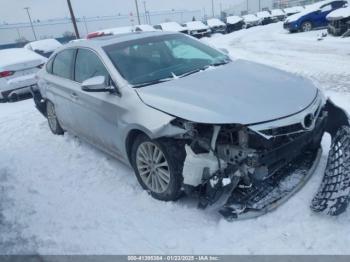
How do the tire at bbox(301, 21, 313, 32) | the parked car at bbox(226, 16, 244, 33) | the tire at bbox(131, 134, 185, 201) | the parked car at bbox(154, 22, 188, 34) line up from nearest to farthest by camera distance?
the tire at bbox(131, 134, 185, 201) < the tire at bbox(301, 21, 313, 32) < the parked car at bbox(154, 22, 188, 34) < the parked car at bbox(226, 16, 244, 33)

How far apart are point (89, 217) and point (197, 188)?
124 centimetres

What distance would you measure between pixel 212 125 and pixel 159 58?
1513 millimetres

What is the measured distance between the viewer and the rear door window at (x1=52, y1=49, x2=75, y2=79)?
4863 mm

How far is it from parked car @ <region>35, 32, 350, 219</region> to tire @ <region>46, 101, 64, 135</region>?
70.5 inches

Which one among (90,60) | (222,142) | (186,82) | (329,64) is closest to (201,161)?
(222,142)

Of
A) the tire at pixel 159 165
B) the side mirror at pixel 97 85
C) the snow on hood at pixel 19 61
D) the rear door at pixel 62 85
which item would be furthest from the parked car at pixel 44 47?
the tire at pixel 159 165

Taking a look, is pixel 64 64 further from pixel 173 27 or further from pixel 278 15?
pixel 278 15

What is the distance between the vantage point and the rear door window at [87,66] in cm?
410

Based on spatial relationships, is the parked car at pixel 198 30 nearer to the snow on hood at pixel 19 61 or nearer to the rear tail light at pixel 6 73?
the snow on hood at pixel 19 61

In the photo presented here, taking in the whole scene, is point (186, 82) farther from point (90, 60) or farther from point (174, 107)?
point (90, 60)

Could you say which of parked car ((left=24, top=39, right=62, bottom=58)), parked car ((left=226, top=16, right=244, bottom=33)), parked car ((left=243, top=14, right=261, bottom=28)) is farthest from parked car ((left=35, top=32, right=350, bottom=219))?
parked car ((left=243, top=14, right=261, bottom=28))

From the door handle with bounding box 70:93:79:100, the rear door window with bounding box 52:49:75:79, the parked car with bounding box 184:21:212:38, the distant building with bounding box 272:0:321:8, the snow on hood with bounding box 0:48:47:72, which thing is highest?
the rear door window with bounding box 52:49:75:79

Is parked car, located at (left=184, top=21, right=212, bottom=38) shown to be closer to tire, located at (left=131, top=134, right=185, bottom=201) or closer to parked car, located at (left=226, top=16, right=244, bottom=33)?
parked car, located at (left=226, top=16, right=244, bottom=33)

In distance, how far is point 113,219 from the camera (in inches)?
138
